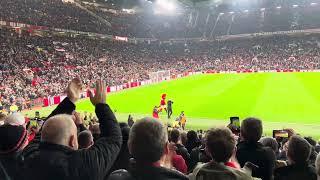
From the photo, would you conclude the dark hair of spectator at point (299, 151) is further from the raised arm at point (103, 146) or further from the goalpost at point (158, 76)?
the goalpost at point (158, 76)

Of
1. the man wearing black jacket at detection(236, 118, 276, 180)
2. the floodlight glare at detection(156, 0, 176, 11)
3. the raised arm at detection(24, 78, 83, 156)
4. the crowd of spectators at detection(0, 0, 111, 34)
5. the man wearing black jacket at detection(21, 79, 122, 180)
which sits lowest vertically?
the man wearing black jacket at detection(236, 118, 276, 180)

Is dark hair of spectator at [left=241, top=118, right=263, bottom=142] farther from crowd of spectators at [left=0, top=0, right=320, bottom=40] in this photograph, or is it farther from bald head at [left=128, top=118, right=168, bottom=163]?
crowd of spectators at [left=0, top=0, right=320, bottom=40]

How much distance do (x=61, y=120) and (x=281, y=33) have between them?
92.5m

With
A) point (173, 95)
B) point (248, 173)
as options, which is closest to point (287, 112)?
point (173, 95)

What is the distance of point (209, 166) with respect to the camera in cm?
374

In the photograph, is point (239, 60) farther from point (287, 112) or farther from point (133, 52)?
point (287, 112)

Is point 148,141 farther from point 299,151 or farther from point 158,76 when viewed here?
point 158,76

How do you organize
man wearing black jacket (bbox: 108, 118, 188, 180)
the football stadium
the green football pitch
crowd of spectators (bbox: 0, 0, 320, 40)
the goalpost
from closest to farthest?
man wearing black jacket (bbox: 108, 118, 188, 180)
the football stadium
the green football pitch
the goalpost
crowd of spectators (bbox: 0, 0, 320, 40)

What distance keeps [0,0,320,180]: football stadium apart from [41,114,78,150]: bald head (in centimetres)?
1

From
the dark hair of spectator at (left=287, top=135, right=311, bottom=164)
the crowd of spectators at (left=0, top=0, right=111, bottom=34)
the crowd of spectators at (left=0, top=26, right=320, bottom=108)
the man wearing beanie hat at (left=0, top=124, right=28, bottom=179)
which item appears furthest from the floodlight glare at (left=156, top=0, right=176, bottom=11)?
the man wearing beanie hat at (left=0, top=124, right=28, bottom=179)

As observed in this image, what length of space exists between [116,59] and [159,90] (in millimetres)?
28066

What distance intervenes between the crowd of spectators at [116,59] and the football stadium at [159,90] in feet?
0.89

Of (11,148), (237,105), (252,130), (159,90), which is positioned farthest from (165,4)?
(11,148)

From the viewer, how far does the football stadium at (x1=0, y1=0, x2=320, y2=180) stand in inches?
150
